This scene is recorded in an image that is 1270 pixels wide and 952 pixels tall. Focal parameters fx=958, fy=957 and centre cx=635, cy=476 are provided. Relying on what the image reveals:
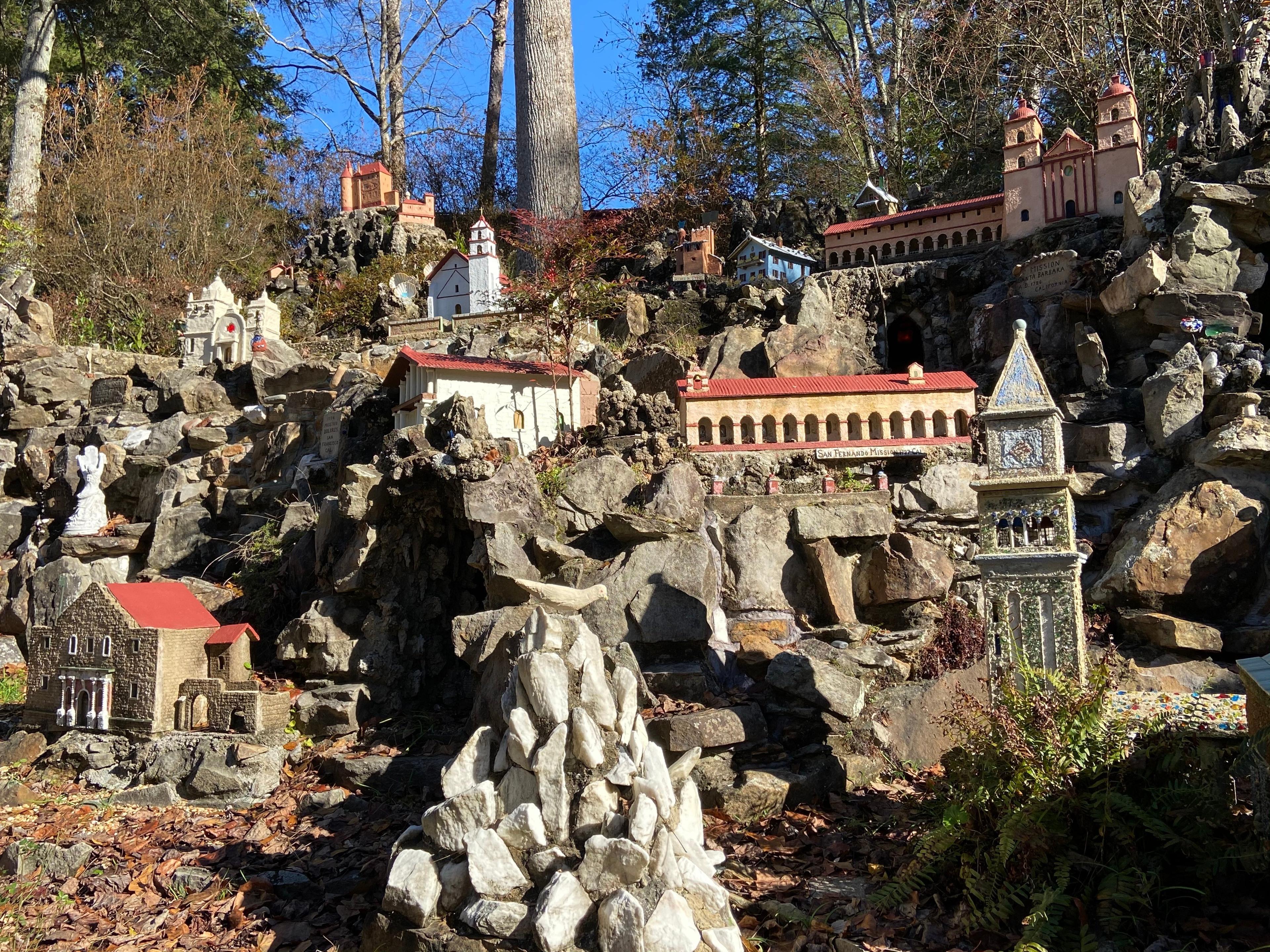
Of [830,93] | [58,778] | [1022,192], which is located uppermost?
[830,93]

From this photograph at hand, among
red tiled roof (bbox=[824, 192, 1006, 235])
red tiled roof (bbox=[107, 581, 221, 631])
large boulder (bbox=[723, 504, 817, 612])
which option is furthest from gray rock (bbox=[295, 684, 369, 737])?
red tiled roof (bbox=[824, 192, 1006, 235])

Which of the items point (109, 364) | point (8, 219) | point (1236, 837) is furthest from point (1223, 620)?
point (8, 219)

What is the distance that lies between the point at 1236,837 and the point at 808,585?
6482 millimetres

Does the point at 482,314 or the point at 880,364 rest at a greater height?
the point at 482,314

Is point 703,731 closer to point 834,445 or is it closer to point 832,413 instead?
point 834,445

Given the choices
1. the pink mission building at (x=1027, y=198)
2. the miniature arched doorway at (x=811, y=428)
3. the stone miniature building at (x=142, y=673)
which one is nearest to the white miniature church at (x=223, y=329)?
the stone miniature building at (x=142, y=673)

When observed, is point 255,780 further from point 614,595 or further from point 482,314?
point 482,314

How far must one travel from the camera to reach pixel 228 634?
11.1 metres

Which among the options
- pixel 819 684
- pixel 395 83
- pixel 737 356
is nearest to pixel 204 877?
pixel 819 684

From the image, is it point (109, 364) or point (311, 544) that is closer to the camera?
point (311, 544)

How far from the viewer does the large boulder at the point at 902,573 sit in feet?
38.8

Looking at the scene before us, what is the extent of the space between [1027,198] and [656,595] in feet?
51.3

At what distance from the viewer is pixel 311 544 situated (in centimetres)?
1398

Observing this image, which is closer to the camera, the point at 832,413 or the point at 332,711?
the point at 332,711
